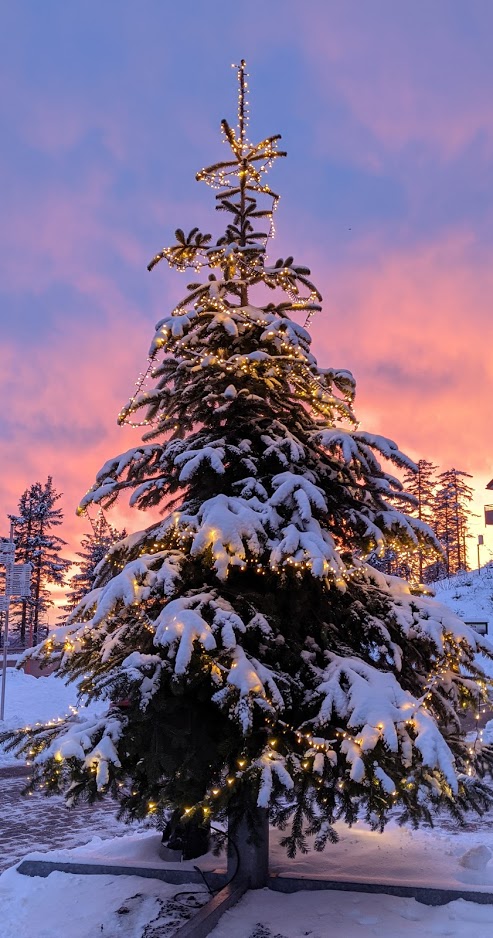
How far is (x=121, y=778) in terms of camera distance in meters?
5.26

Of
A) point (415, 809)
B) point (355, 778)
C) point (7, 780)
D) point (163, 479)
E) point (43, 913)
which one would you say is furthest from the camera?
point (7, 780)

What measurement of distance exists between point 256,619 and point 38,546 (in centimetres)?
4641

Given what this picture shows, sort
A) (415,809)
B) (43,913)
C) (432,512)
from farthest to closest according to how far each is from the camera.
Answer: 1. (432,512)
2. (43,913)
3. (415,809)

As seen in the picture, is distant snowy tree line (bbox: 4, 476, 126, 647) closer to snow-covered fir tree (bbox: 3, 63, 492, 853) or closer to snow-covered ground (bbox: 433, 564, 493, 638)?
snow-covered ground (bbox: 433, 564, 493, 638)

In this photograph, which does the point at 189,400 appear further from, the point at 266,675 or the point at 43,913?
the point at 43,913

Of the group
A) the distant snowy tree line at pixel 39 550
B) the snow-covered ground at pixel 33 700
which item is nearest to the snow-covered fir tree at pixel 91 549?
the distant snowy tree line at pixel 39 550

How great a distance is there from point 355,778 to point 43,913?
3.41 meters

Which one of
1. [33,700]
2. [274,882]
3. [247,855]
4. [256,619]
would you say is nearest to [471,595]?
[33,700]

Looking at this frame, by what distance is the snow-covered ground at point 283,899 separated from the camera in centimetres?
527

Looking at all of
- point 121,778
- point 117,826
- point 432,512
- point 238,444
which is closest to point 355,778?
point 121,778

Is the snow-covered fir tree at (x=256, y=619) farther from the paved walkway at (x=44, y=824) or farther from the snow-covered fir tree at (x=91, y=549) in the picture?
the snow-covered fir tree at (x=91, y=549)

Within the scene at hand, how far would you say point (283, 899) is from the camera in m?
5.83

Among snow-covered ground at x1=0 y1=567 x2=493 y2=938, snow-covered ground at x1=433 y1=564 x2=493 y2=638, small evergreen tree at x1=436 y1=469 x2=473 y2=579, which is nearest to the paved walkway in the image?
snow-covered ground at x1=0 y1=567 x2=493 y2=938

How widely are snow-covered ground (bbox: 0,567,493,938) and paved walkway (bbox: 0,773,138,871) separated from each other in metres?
1.04
